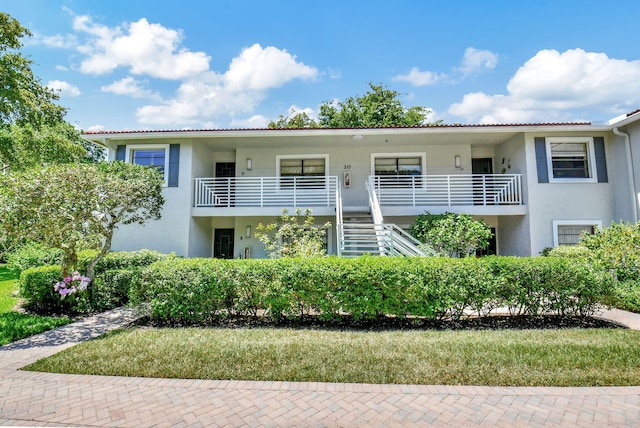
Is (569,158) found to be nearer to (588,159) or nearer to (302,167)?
(588,159)

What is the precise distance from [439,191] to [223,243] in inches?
379

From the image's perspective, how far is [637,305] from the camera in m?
7.70

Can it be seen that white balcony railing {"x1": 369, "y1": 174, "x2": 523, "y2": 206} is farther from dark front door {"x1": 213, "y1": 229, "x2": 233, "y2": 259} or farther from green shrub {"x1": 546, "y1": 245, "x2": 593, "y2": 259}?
dark front door {"x1": 213, "y1": 229, "x2": 233, "y2": 259}

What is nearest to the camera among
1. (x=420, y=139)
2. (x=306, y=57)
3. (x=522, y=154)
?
(x=522, y=154)

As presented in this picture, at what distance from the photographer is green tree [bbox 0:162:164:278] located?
6.77 metres

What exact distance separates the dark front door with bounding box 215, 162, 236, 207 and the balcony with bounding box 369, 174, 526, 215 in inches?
226

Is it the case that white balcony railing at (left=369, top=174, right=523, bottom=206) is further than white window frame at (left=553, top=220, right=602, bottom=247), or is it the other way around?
white balcony railing at (left=369, top=174, right=523, bottom=206)

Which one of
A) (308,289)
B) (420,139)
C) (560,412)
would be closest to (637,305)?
(560,412)

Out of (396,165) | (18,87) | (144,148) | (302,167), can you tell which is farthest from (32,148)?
(396,165)

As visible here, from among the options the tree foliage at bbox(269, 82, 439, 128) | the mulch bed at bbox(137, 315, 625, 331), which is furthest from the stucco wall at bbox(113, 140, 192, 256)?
the tree foliage at bbox(269, 82, 439, 128)

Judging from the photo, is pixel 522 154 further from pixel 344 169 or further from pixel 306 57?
pixel 306 57

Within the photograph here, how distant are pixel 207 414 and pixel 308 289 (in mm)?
3281

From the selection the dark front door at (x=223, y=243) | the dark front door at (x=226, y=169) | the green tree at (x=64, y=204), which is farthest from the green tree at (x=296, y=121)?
the green tree at (x=64, y=204)

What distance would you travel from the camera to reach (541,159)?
12.4 m
